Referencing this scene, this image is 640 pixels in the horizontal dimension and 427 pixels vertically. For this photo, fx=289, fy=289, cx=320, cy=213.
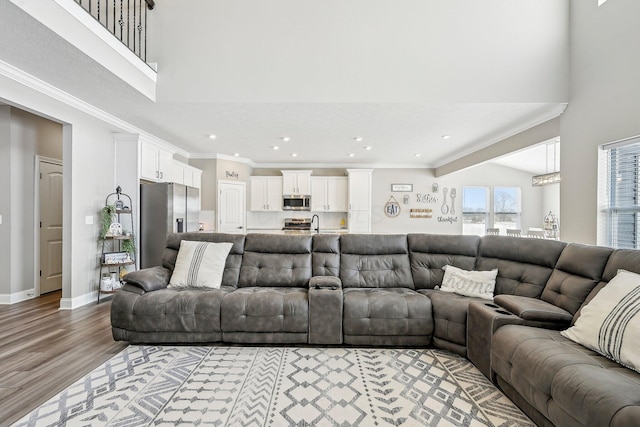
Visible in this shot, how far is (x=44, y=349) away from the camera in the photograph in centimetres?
262

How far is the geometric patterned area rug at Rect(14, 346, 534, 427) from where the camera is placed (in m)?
1.73

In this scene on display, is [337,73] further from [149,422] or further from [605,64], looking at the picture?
[149,422]

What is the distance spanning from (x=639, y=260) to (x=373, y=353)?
1.97m

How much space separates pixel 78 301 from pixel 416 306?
14.0 feet

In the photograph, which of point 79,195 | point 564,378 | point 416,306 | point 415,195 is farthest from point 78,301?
point 415,195

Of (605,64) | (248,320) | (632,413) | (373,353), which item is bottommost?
(373,353)

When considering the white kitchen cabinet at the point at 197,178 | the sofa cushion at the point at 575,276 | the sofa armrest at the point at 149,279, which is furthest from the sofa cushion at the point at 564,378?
the white kitchen cabinet at the point at 197,178

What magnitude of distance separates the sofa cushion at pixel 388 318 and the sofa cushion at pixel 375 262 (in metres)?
0.53

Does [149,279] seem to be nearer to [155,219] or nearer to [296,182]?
[155,219]

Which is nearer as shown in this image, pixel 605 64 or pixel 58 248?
pixel 605 64

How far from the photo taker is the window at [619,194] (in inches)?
111

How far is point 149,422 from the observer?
1698mm

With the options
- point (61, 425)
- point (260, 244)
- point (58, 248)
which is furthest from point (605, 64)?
point (58, 248)

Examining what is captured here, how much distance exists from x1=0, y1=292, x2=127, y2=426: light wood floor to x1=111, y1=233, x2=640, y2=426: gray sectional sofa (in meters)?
0.34
